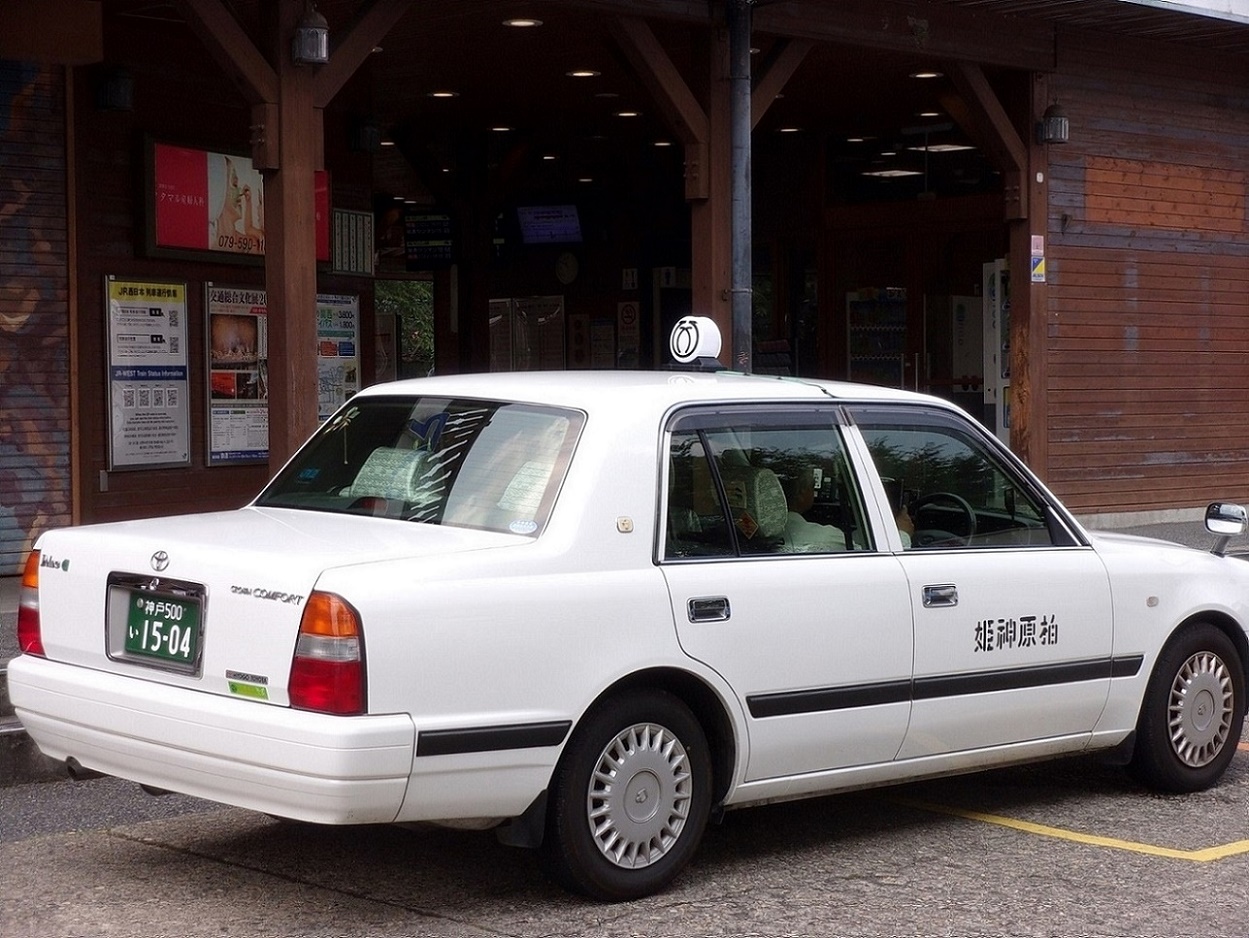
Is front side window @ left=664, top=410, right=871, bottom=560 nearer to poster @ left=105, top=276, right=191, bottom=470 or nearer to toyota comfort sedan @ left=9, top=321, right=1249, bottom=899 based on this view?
toyota comfort sedan @ left=9, top=321, right=1249, bottom=899

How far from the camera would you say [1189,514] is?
17500 mm

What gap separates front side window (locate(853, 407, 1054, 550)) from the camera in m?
6.09

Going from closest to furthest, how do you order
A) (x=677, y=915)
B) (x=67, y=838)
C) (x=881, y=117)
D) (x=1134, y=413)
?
(x=677, y=915) → (x=67, y=838) → (x=1134, y=413) → (x=881, y=117)

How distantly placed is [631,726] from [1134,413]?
41.9 feet

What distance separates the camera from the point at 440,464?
5516 millimetres

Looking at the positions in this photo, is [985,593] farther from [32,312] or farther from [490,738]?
[32,312]

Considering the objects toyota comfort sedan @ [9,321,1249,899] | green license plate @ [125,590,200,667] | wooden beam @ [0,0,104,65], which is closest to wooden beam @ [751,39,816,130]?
wooden beam @ [0,0,104,65]

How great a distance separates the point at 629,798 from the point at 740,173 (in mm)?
8101

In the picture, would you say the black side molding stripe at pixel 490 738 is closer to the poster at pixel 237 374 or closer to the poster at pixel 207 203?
the poster at pixel 207 203

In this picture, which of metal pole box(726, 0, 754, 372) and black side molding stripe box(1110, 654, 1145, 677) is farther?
metal pole box(726, 0, 754, 372)

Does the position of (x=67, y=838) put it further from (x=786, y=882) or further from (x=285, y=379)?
(x=285, y=379)

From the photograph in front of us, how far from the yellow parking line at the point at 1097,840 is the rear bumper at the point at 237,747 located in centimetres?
254

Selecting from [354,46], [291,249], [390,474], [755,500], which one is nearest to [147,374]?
[291,249]

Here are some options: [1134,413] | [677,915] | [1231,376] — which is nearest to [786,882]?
[677,915]
